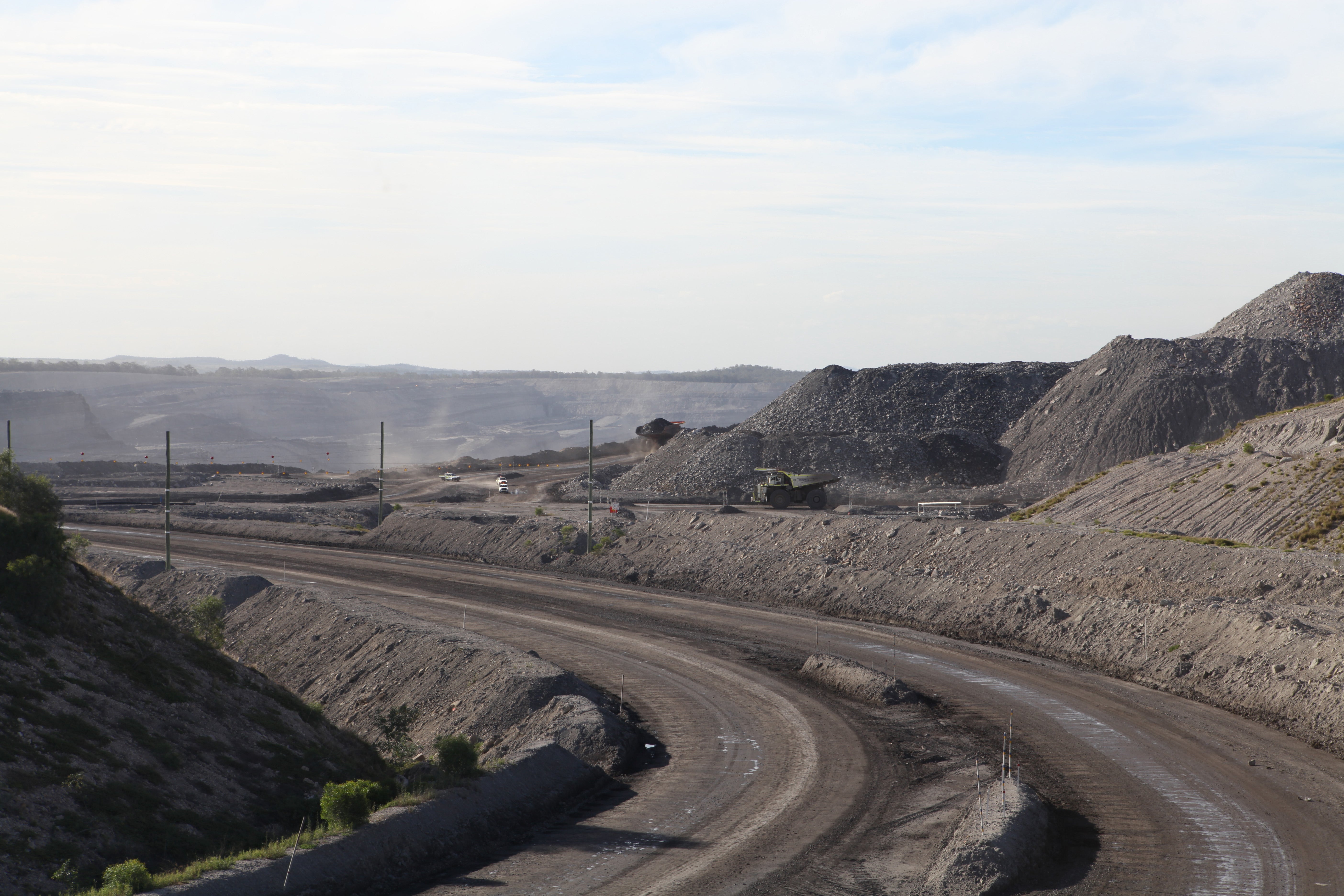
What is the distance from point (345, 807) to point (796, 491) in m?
44.5

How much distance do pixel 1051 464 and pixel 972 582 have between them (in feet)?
133

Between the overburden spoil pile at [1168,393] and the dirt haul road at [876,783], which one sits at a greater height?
the overburden spoil pile at [1168,393]

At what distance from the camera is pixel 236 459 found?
161 m

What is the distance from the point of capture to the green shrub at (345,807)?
1309cm

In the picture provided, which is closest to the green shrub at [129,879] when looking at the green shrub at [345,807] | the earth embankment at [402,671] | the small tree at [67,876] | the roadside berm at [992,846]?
the small tree at [67,876]

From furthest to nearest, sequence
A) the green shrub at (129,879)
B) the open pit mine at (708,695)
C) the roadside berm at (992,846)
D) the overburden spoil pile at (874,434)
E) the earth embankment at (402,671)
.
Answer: the overburden spoil pile at (874,434), the earth embankment at (402,671), the open pit mine at (708,695), the roadside berm at (992,846), the green shrub at (129,879)

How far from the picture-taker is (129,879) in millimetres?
11016

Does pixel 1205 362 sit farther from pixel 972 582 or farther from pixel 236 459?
pixel 236 459

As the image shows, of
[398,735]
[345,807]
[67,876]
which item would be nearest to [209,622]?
[398,735]

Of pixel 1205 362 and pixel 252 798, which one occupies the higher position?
pixel 1205 362

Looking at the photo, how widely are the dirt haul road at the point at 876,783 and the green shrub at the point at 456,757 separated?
1.78 meters

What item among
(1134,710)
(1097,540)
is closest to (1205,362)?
(1097,540)

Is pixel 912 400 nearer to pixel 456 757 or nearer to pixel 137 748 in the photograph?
pixel 456 757

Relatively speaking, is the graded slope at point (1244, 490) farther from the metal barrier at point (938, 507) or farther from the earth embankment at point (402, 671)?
the earth embankment at point (402, 671)
